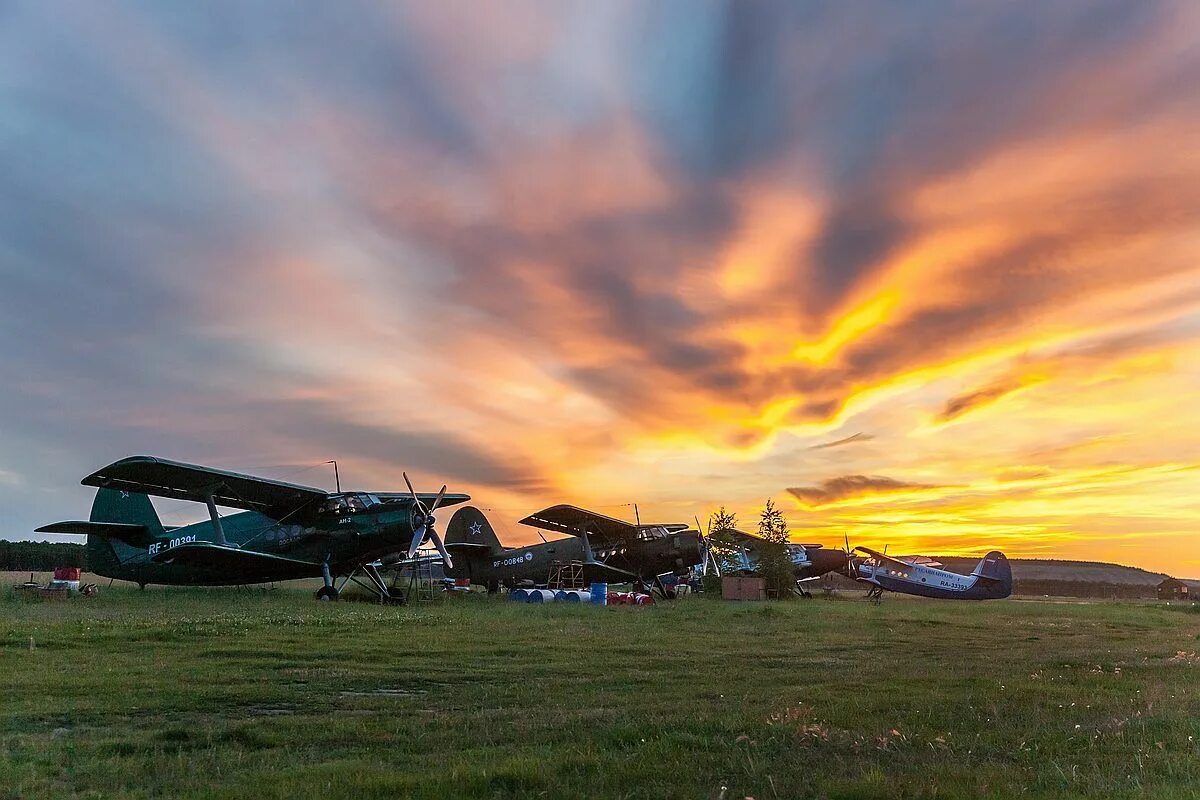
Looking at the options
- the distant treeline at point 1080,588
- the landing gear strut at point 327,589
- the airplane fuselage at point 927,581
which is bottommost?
the distant treeline at point 1080,588

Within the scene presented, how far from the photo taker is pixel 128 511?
38.1m

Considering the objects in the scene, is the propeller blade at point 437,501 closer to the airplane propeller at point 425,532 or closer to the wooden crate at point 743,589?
the airplane propeller at point 425,532

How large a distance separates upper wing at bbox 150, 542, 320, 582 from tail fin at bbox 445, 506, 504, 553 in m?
17.9

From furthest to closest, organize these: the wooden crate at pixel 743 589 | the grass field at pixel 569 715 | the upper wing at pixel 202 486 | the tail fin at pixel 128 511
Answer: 1. the wooden crate at pixel 743 589
2. the tail fin at pixel 128 511
3. the upper wing at pixel 202 486
4. the grass field at pixel 569 715

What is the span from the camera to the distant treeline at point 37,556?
289 ft

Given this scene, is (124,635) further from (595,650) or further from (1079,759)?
(1079,759)

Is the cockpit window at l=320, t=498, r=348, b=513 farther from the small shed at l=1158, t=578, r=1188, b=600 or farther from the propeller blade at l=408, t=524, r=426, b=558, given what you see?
the small shed at l=1158, t=578, r=1188, b=600

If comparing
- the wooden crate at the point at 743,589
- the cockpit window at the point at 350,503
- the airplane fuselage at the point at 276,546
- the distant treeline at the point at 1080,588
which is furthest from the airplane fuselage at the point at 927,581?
the distant treeline at the point at 1080,588

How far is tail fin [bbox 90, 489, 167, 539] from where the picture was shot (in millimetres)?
37812

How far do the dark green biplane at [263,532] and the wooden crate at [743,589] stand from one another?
15.5m

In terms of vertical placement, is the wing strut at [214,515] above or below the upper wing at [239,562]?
above

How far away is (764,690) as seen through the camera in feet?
33.6

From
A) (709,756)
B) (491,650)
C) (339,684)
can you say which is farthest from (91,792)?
(491,650)

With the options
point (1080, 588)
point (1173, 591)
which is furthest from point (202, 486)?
point (1080, 588)
